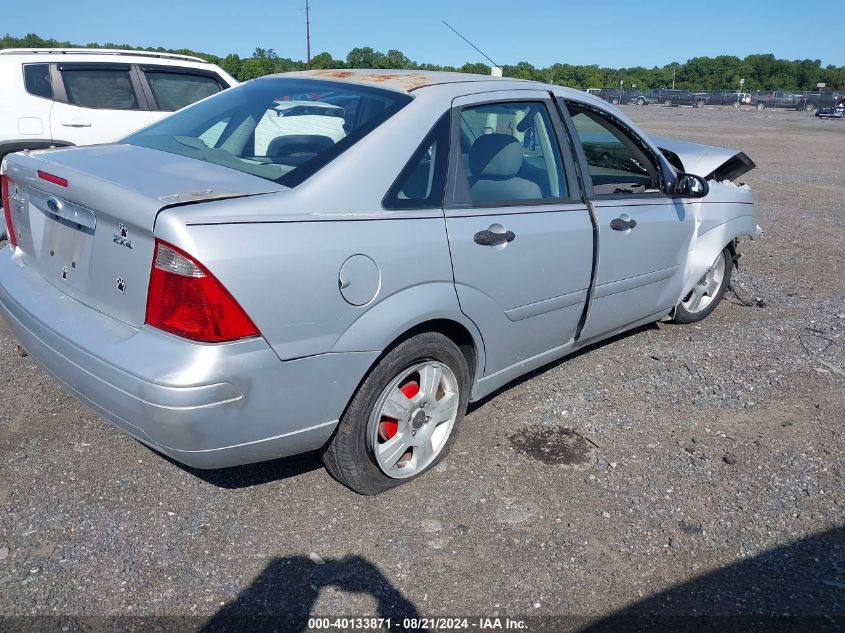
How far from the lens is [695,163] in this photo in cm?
562

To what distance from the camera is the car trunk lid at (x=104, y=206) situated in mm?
2547

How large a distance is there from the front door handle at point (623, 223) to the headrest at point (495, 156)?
67 cm

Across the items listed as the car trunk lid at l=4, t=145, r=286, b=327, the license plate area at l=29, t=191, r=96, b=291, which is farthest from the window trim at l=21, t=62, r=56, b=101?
the license plate area at l=29, t=191, r=96, b=291

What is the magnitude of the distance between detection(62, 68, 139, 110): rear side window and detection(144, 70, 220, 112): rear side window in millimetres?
244

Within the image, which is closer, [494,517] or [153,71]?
[494,517]

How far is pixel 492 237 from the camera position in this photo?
3.25m

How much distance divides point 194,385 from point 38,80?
658 centimetres

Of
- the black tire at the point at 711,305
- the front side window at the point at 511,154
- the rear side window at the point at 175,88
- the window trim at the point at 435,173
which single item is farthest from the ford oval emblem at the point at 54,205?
the rear side window at the point at 175,88

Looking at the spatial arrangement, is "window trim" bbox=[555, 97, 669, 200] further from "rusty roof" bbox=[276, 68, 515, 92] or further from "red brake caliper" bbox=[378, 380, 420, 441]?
"red brake caliper" bbox=[378, 380, 420, 441]

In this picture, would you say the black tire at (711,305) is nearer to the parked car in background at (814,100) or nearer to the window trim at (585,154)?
the window trim at (585,154)

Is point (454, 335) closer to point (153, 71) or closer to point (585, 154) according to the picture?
point (585, 154)

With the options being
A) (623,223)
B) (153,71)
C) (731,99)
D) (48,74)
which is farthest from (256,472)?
(731,99)

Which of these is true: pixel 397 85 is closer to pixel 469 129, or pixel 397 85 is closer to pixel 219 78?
pixel 469 129

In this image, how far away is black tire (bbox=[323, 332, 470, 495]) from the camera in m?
2.92
